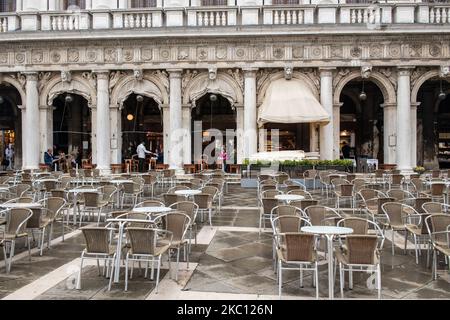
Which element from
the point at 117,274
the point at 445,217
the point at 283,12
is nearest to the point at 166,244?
the point at 117,274

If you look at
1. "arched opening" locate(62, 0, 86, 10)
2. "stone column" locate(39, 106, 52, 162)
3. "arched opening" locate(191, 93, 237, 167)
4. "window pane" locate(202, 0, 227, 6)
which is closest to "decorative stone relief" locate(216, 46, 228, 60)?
"window pane" locate(202, 0, 227, 6)

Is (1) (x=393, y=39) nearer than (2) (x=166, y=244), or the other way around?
(2) (x=166, y=244)

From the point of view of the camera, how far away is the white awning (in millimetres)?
17931

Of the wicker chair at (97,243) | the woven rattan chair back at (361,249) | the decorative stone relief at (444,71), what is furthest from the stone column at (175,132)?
the woven rattan chair back at (361,249)

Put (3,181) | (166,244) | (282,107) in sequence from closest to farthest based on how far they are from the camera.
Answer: (166,244) → (3,181) → (282,107)

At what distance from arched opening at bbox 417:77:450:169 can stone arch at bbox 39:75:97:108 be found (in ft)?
55.7

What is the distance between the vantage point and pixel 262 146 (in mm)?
20109

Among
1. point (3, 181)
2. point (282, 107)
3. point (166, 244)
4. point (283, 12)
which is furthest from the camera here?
point (283, 12)

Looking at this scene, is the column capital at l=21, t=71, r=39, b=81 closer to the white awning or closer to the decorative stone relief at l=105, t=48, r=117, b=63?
the decorative stone relief at l=105, t=48, r=117, b=63

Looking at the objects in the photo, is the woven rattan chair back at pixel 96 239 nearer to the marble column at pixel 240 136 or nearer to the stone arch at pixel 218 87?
the marble column at pixel 240 136

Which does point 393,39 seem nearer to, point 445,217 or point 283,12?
point 283,12

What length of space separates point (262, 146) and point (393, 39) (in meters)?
7.41

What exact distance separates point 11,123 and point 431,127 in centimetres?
2353

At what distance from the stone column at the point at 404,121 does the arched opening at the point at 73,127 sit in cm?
1634
